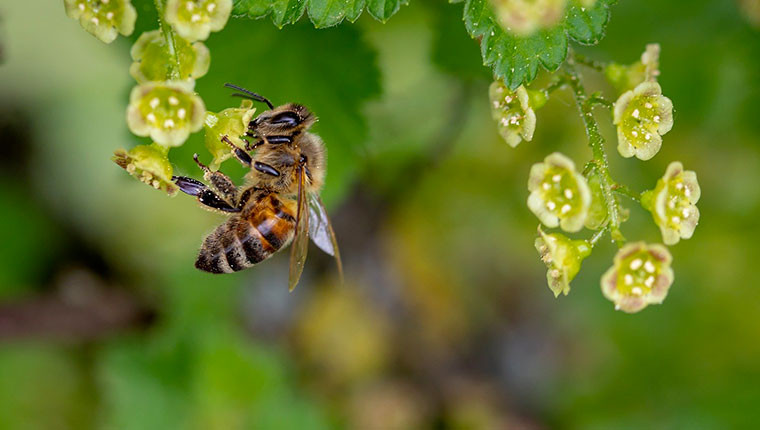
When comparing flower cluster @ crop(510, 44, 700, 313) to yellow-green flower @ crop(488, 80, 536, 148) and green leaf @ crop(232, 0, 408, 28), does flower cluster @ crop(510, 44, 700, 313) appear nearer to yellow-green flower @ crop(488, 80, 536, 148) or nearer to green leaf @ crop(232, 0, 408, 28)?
yellow-green flower @ crop(488, 80, 536, 148)

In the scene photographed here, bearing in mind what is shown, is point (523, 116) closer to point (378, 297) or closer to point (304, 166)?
point (304, 166)

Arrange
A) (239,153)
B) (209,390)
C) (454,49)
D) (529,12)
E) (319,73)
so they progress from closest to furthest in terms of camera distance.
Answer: (529,12) < (239,153) < (319,73) < (454,49) < (209,390)

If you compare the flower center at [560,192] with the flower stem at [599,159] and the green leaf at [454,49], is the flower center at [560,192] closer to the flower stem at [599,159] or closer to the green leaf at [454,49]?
the flower stem at [599,159]

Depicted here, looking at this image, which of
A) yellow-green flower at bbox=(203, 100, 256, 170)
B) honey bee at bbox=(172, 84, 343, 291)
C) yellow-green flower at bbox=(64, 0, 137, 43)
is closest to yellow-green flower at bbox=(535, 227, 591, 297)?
honey bee at bbox=(172, 84, 343, 291)

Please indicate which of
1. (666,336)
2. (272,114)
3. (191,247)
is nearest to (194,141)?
(272,114)

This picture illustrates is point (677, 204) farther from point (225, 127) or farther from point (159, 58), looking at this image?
point (159, 58)

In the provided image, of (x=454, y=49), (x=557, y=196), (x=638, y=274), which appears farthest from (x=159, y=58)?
(x=638, y=274)

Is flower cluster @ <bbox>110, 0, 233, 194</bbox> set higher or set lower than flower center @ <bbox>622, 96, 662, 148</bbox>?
lower

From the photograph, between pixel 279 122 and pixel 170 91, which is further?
pixel 279 122
